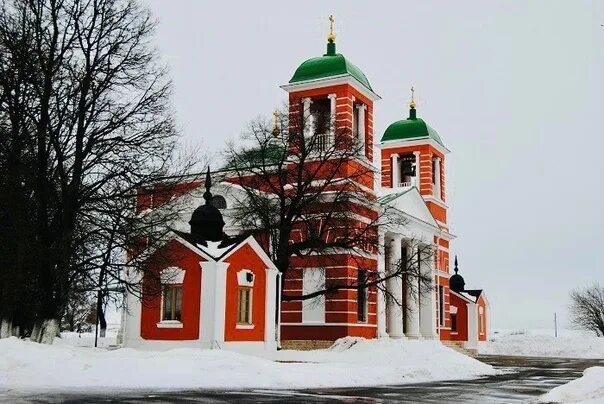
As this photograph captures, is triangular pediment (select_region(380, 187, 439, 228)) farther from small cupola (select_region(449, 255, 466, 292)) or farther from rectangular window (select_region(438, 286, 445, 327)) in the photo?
small cupola (select_region(449, 255, 466, 292))

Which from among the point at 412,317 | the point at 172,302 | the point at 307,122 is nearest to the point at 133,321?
the point at 172,302

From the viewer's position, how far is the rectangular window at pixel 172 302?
2783 cm

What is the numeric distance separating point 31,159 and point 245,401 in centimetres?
1212

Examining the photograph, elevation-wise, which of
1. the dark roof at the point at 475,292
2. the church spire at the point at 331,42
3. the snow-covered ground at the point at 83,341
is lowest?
the snow-covered ground at the point at 83,341

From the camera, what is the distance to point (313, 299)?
1454 inches

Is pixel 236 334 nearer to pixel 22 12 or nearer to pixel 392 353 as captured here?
pixel 392 353

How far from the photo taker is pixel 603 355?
5688 centimetres

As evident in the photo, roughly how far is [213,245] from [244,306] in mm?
2596

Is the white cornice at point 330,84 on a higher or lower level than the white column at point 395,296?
higher

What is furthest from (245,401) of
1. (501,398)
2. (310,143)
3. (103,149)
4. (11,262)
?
(310,143)

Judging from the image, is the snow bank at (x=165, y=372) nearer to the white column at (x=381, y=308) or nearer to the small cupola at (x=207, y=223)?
the small cupola at (x=207, y=223)

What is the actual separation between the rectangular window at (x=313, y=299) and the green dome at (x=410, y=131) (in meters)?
16.8

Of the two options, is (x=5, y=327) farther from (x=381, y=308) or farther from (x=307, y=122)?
(x=381, y=308)

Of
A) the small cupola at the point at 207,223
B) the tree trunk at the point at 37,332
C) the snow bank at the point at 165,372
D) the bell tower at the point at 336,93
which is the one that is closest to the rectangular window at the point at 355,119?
the bell tower at the point at 336,93
